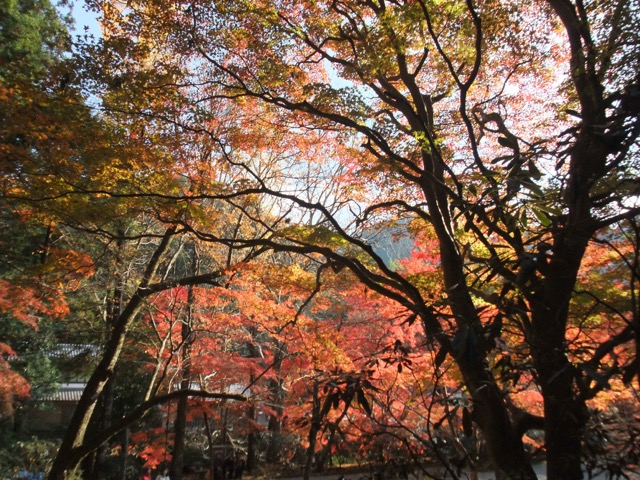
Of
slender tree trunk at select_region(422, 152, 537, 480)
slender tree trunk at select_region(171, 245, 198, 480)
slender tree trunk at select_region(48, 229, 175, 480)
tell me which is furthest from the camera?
slender tree trunk at select_region(171, 245, 198, 480)

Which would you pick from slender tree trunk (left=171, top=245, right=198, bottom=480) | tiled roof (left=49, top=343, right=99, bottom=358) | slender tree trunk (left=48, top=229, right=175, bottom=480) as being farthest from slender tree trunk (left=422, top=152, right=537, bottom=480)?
tiled roof (left=49, top=343, right=99, bottom=358)

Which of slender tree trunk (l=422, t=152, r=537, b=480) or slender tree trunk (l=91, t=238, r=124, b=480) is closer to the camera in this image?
slender tree trunk (l=422, t=152, r=537, b=480)

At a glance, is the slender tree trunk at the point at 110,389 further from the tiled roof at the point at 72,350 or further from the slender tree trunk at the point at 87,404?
the tiled roof at the point at 72,350

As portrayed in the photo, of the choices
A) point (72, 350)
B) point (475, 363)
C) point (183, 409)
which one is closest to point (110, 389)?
point (183, 409)

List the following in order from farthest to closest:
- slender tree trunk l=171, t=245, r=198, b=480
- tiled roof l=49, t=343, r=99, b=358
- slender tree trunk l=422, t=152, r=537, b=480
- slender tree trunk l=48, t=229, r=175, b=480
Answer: tiled roof l=49, t=343, r=99, b=358
slender tree trunk l=171, t=245, r=198, b=480
slender tree trunk l=48, t=229, r=175, b=480
slender tree trunk l=422, t=152, r=537, b=480

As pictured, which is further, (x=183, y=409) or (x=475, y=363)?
(x=183, y=409)

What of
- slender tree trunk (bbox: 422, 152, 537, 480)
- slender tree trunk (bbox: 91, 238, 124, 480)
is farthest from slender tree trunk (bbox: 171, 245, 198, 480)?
slender tree trunk (bbox: 422, 152, 537, 480)

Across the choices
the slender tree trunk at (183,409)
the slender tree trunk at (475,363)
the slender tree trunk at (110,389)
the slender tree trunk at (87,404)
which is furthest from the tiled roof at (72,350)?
the slender tree trunk at (475,363)

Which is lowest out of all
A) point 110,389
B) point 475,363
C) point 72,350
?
point 110,389

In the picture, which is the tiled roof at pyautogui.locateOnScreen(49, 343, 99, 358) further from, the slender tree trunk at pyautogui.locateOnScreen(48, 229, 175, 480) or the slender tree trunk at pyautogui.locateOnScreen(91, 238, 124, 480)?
the slender tree trunk at pyautogui.locateOnScreen(48, 229, 175, 480)

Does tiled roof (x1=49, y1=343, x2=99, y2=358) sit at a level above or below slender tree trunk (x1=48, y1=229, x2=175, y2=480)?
above

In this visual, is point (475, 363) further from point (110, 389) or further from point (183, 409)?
point (110, 389)

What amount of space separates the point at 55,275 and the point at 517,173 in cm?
853

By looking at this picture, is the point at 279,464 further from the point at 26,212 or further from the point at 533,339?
the point at 533,339
